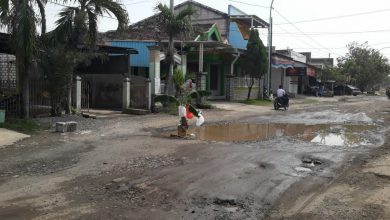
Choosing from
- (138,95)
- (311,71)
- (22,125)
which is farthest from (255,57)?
(311,71)

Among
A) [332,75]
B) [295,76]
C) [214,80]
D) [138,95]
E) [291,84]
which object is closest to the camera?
[138,95]

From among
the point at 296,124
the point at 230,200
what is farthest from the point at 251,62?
the point at 230,200

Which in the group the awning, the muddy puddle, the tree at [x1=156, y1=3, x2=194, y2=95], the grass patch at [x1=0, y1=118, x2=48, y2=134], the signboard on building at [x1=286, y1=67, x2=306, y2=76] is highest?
the tree at [x1=156, y1=3, x2=194, y2=95]

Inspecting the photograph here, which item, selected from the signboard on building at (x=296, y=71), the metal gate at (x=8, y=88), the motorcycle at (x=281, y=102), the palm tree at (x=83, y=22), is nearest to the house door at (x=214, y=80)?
the motorcycle at (x=281, y=102)

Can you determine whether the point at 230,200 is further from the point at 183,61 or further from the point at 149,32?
the point at 149,32

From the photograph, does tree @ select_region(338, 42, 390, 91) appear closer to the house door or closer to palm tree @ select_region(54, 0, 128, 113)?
the house door

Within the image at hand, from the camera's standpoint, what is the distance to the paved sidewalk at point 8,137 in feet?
42.4

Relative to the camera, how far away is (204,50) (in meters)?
33.9

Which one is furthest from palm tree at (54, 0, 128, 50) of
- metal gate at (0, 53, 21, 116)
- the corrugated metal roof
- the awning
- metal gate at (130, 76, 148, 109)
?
the awning

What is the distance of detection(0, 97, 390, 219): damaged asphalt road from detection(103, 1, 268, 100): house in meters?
12.3

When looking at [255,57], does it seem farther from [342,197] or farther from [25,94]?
[342,197]

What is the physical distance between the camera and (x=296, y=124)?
67.6 feet

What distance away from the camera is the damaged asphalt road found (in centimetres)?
698

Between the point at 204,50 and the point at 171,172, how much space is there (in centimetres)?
2513
